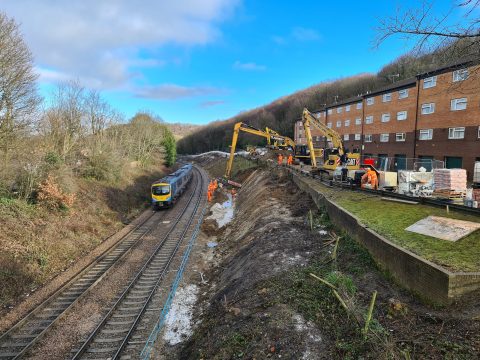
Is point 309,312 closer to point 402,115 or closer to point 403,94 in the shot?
point 402,115

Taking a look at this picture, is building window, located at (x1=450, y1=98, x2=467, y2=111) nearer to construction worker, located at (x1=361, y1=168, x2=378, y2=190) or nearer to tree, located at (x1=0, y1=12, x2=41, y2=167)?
construction worker, located at (x1=361, y1=168, x2=378, y2=190)

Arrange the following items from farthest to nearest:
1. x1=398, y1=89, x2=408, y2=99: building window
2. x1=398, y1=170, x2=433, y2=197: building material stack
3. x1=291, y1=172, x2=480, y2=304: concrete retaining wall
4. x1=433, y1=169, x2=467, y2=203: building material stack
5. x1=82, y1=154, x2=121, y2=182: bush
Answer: x1=398, y1=89, x2=408, y2=99: building window
x1=82, y1=154, x2=121, y2=182: bush
x1=398, y1=170, x2=433, y2=197: building material stack
x1=433, y1=169, x2=467, y2=203: building material stack
x1=291, y1=172, x2=480, y2=304: concrete retaining wall

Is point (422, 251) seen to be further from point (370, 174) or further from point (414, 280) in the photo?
point (370, 174)

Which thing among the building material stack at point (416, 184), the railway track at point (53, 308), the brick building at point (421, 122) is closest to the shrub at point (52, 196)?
the railway track at point (53, 308)

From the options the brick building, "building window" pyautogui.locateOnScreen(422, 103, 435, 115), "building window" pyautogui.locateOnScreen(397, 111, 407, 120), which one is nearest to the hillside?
the brick building

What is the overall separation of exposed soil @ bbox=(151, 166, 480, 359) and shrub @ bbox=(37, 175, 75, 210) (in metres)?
10.1

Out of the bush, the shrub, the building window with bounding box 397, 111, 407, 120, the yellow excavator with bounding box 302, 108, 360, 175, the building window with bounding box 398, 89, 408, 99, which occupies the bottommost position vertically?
the shrub

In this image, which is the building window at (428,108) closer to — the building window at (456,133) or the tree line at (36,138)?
the building window at (456,133)

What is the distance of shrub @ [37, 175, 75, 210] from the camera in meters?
17.8

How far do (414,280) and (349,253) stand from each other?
3.17 m

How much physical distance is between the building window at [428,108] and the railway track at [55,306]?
2719 cm

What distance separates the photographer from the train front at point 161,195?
27297 mm

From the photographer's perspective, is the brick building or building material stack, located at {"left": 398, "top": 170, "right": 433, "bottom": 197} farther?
the brick building

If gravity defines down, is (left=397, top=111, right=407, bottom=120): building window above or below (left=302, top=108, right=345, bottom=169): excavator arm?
above
